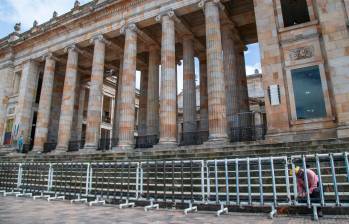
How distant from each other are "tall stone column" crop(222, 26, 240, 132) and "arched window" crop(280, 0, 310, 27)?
381cm

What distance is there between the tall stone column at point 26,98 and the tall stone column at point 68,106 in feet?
16.3

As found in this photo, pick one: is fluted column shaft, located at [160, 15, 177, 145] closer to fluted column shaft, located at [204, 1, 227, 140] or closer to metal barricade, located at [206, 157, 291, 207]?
fluted column shaft, located at [204, 1, 227, 140]

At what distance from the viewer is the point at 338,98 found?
1103cm

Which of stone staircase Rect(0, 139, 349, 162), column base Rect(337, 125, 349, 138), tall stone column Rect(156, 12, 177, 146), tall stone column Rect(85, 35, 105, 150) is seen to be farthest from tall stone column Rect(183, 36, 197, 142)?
column base Rect(337, 125, 349, 138)

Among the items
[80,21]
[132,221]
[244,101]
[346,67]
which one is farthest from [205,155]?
[80,21]

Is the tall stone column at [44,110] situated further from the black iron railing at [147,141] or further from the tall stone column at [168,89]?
the tall stone column at [168,89]

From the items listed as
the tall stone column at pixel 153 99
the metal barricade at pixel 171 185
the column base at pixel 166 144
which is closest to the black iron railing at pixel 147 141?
the tall stone column at pixel 153 99

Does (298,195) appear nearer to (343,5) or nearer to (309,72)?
(309,72)

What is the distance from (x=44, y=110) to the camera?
21.4 meters

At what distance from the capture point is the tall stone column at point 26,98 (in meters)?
22.5

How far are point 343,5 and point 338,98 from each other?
172 inches

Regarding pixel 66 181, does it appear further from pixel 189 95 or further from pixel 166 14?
pixel 166 14

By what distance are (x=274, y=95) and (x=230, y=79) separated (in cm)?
446

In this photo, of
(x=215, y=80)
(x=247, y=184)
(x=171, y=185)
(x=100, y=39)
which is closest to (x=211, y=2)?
(x=215, y=80)
